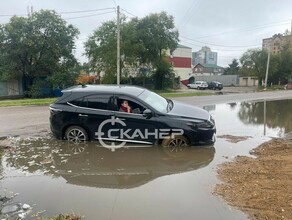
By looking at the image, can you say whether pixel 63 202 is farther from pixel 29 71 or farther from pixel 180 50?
pixel 180 50

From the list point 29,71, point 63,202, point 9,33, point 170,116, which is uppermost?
point 9,33

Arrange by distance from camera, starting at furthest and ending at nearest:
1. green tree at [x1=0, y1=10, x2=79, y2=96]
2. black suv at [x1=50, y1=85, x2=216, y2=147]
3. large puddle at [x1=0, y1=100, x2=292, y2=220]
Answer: green tree at [x1=0, y1=10, x2=79, y2=96], black suv at [x1=50, y1=85, x2=216, y2=147], large puddle at [x1=0, y1=100, x2=292, y2=220]

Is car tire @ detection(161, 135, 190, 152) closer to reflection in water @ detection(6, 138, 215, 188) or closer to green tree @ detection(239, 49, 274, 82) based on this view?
reflection in water @ detection(6, 138, 215, 188)

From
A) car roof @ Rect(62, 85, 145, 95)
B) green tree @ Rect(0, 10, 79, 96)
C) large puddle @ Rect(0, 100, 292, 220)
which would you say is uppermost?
green tree @ Rect(0, 10, 79, 96)

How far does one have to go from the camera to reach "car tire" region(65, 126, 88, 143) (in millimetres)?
8023

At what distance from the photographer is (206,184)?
207 inches

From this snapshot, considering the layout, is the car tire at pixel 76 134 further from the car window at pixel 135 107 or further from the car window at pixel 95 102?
the car window at pixel 135 107

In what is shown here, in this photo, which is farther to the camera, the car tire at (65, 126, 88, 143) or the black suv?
the car tire at (65, 126, 88, 143)

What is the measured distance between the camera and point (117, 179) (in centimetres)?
562

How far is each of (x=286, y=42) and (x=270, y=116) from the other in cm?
5108

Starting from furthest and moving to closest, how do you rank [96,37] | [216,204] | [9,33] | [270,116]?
[96,37], [9,33], [270,116], [216,204]

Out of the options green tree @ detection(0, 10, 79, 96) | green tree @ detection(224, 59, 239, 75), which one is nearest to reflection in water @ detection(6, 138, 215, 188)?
green tree @ detection(0, 10, 79, 96)

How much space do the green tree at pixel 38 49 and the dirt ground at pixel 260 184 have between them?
24632mm

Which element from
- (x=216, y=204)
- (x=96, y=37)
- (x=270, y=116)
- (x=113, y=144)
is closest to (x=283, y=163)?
(x=216, y=204)
